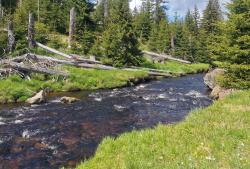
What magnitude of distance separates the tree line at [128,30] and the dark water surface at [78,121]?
20.5ft

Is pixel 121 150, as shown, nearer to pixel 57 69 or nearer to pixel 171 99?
pixel 171 99

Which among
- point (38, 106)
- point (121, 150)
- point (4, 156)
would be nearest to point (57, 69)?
point (38, 106)

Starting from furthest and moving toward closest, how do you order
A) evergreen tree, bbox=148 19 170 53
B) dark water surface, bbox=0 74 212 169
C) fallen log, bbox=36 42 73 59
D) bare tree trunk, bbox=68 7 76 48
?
evergreen tree, bbox=148 19 170 53
bare tree trunk, bbox=68 7 76 48
fallen log, bbox=36 42 73 59
dark water surface, bbox=0 74 212 169

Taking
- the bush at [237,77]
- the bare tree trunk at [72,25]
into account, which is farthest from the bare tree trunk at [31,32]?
the bush at [237,77]

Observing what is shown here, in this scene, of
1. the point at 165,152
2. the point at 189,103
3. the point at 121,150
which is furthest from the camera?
the point at 189,103

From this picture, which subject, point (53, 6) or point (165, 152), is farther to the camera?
point (53, 6)

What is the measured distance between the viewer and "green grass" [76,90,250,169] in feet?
31.7

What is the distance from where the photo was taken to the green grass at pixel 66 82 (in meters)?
30.0

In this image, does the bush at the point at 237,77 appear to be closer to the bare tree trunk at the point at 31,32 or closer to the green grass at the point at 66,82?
the green grass at the point at 66,82

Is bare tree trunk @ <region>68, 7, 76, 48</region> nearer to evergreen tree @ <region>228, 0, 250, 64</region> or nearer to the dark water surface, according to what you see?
the dark water surface

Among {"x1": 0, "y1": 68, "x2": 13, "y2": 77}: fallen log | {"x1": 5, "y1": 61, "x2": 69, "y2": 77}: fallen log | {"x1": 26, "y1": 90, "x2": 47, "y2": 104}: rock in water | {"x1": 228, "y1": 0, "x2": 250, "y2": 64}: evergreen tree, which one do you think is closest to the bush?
{"x1": 228, "y1": 0, "x2": 250, "y2": 64}: evergreen tree

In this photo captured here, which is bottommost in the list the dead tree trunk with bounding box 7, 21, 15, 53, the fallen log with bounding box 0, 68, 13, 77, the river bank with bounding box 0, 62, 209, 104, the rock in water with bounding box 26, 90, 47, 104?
the rock in water with bounding box 26, 90, 47, 104

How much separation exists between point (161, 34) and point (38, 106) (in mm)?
53739

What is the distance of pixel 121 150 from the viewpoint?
1217cm
